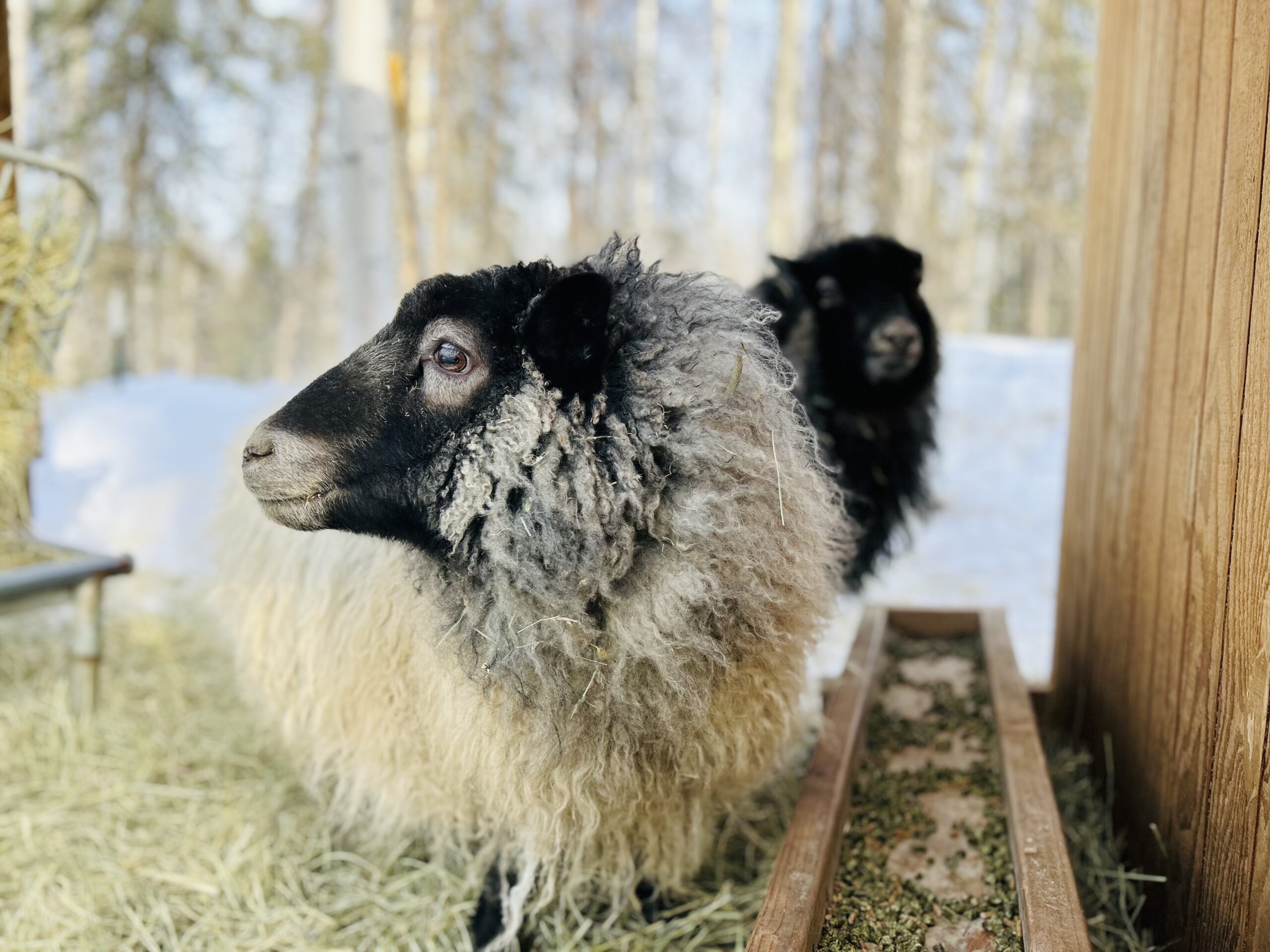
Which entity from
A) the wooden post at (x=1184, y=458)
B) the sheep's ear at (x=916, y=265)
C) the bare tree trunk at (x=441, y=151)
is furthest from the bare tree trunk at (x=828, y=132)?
the wooden post at (x=1184, y=458)

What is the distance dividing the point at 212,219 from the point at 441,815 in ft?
63.5

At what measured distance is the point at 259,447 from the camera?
1.88m

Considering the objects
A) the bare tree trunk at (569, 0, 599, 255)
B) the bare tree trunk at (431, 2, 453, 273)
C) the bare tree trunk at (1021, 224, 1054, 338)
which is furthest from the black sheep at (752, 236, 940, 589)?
the bare tree trunk at (1021, 224, 1054, 338)

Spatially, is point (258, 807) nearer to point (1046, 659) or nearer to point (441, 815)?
point (441, 815)

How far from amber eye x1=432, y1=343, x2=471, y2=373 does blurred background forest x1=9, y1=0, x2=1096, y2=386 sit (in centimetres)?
602

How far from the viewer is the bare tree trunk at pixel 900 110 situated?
12656 millimetres

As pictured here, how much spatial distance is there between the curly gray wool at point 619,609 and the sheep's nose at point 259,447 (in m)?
0.40

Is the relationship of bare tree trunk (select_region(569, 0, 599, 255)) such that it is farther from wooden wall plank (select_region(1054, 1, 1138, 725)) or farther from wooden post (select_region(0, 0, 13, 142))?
wooden wall plank (select_region(1054, 1, 1138, 725))

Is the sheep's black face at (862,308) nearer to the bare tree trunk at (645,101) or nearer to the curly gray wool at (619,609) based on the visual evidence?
the curly gray wool at (619,609)

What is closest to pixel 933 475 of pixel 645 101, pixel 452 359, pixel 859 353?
pixel 859 353

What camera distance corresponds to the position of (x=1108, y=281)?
9.81 ft

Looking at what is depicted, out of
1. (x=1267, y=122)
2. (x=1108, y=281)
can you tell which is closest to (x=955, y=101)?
(x=1108, y=281)

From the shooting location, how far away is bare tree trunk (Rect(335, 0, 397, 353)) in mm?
6355

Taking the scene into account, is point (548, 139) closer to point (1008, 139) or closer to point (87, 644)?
point (1008, 139)
